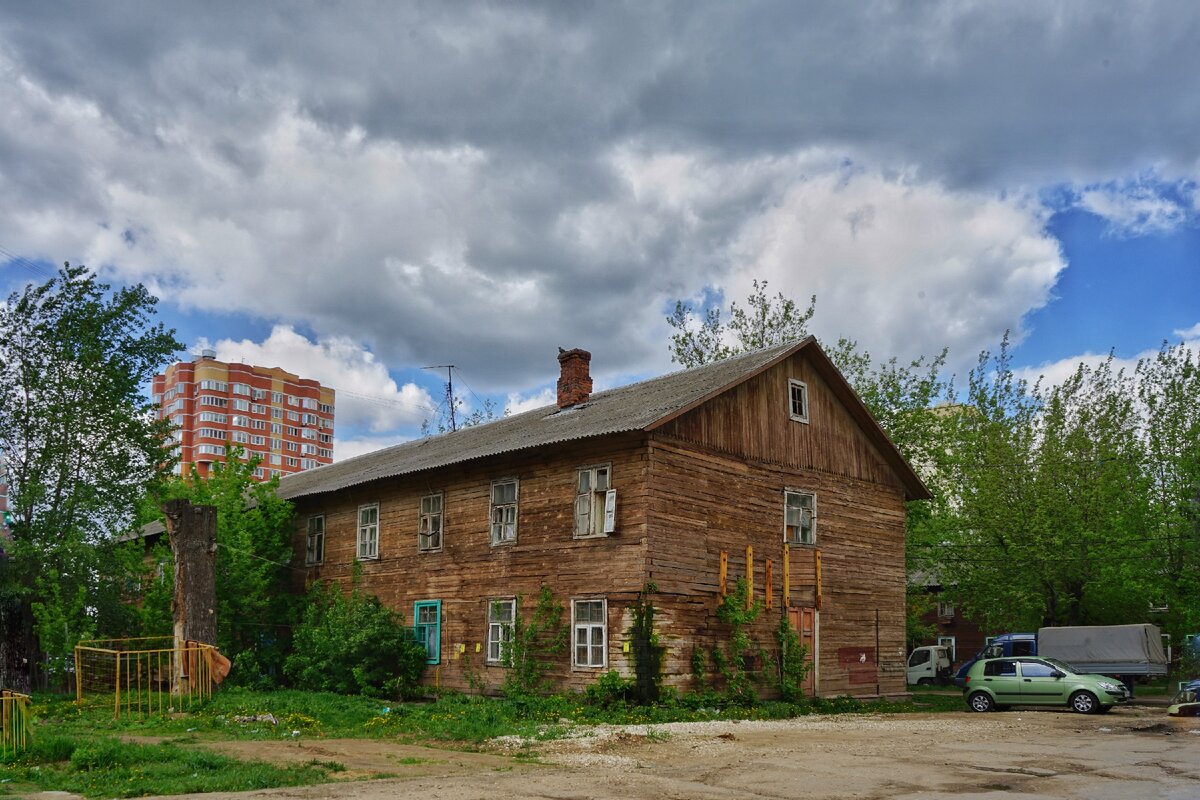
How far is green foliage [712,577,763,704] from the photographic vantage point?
23.0 metres

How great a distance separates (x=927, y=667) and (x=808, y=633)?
2085 cm

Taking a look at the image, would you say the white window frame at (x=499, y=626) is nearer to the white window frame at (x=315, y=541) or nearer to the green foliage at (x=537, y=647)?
the green foliage at (x=537, y=647)

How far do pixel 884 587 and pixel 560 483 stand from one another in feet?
32.9

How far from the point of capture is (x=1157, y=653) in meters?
34.1

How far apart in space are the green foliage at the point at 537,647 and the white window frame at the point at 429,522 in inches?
170

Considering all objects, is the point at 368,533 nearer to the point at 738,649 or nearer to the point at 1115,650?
the point at 738,649

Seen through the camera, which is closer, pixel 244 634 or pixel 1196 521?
pixel 244 634

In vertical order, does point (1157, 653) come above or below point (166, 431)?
below

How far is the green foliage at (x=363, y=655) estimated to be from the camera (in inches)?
1029

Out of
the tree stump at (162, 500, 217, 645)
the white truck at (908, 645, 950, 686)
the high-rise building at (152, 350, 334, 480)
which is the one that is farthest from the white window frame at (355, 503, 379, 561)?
the high-rise building at (152, 350, 334, 480)

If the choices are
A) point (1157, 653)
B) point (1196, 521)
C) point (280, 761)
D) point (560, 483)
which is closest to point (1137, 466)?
point (1196, 521)

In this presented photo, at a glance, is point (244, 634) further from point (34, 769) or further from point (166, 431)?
point (34, 769)

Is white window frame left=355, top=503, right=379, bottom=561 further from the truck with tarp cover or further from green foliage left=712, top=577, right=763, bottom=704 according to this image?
the truck with tarp cover

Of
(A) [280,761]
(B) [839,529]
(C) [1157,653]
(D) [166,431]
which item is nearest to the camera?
(A) [280,761]
